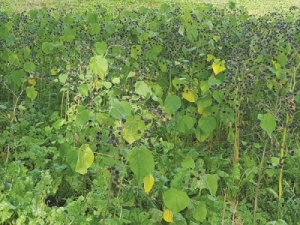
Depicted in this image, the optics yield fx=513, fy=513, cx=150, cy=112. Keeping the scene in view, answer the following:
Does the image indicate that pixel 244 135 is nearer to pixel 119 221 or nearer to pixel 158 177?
pixel 158 177

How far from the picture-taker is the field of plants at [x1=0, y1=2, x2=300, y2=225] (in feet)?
6.88

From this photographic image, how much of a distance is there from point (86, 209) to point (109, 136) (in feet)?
1.79

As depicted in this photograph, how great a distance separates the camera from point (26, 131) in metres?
3.29

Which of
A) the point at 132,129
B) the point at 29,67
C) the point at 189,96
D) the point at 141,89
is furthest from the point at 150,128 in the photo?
the point at 29,67

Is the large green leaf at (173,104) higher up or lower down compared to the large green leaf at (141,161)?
lower down

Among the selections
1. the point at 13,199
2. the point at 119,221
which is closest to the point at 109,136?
the point at 119,221

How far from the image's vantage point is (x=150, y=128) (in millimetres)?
2156

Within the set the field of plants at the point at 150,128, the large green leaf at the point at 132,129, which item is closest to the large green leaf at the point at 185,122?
the field of plants at the point at 150,128

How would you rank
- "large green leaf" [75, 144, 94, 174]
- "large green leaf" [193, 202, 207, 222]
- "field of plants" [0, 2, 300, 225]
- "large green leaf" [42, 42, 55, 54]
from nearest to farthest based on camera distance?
1. "large green leaf" [75, 144, 94, 174]
2. "field of plants" [0, 2, 300, 225]
3. "large green leaf" [193, 202, 207, 222]
4. "large green leaf" [42, 42, 55, 54]

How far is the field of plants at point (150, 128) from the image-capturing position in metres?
2.10

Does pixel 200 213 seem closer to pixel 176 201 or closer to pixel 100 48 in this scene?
pixel 176 201

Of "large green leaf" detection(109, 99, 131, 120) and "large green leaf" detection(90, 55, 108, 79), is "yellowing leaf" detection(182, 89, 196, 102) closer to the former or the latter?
"large green leaf" detection(90, 55, 108, 79)

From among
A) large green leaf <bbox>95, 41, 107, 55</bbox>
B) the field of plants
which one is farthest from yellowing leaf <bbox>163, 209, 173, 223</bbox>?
large green leaf <bbox>95, 41, 107, 55</bbox>

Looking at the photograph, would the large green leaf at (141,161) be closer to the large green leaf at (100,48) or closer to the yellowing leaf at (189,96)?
the large green leaf at (100,48)
